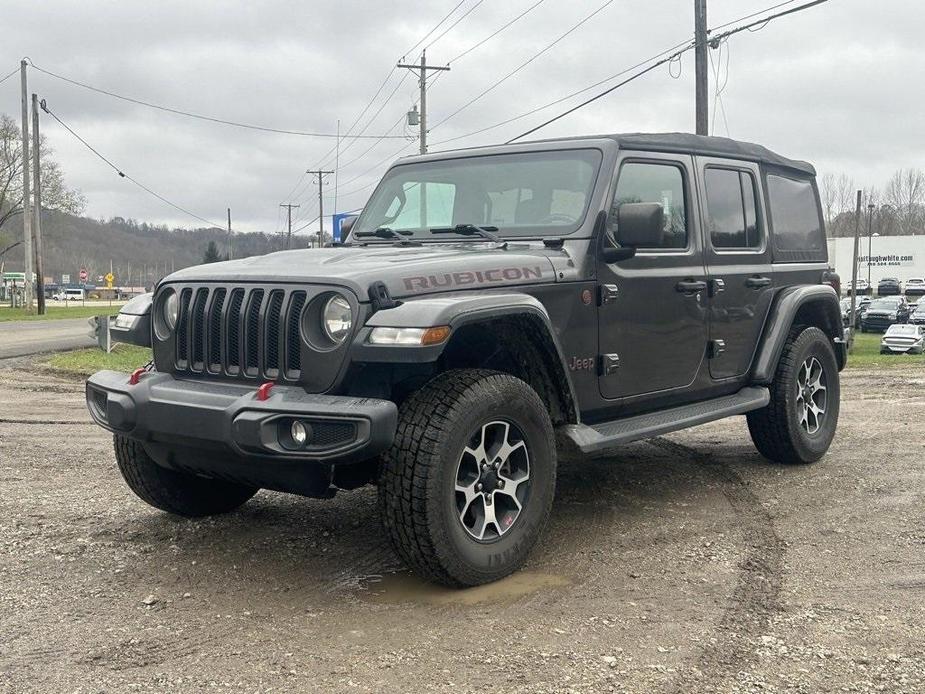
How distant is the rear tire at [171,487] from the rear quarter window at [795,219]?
147 inches

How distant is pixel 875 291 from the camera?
276 ft

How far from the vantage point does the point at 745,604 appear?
3.69m

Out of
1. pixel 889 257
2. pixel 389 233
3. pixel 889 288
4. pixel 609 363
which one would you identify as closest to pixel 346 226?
pixel 389 233

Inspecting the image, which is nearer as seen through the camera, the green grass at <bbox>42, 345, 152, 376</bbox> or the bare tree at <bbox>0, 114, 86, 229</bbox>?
the green grass at <bbox>42, 345, 152, 376</bbox>

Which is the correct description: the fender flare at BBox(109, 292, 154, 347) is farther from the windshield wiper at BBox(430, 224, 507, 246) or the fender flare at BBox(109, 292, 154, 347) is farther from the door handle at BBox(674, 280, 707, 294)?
the door handle at BBox(674, 280, 707, 294)

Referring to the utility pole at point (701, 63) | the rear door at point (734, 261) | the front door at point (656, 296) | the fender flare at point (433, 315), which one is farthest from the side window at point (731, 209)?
the utility pole at point (701, 63)

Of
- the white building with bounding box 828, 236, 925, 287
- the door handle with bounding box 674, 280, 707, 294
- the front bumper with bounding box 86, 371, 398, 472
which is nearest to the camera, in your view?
the front bumper with bounding box 86, 371, 398, 472

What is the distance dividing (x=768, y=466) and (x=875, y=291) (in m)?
85.3

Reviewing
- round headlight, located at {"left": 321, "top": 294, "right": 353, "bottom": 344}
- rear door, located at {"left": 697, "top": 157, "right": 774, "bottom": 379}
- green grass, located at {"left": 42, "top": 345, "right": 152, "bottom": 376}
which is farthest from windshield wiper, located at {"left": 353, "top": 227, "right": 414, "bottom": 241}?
green grass, located at {"left": 42, "top": 345, "right": 152, "bottom": 376}

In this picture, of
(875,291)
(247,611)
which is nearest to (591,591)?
(247,611)

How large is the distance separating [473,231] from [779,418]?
2.53 m

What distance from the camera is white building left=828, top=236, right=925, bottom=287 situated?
273 feet

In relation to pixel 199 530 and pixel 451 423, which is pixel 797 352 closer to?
pixel 451 423

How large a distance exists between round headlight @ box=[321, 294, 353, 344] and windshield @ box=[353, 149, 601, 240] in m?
1.31
